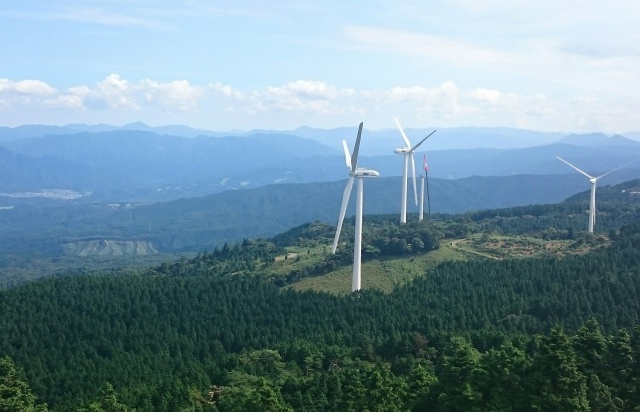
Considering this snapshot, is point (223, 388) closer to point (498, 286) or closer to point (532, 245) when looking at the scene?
point (498, 286)

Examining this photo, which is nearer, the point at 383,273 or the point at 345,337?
the point at 345,337

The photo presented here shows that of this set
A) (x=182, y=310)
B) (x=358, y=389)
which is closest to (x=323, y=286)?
(x=182, y=310)

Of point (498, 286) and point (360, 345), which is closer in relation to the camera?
point (360, 345)

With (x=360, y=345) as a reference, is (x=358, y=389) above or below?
above

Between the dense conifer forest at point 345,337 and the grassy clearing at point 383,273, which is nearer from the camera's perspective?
the dense conifer forest at point 345,337

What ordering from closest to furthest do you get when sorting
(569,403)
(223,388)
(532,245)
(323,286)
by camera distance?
(569,403), (223,388), (323,286), (532,245)

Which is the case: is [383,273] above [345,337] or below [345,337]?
above

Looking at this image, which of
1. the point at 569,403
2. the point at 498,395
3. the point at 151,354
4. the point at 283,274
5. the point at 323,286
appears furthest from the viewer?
the point at 283,274

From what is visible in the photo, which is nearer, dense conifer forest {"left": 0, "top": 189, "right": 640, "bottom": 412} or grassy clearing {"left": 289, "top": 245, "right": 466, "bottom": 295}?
dense conifer forest {"left": 0, "top": 189, "right": 640, "bottom": 412}
